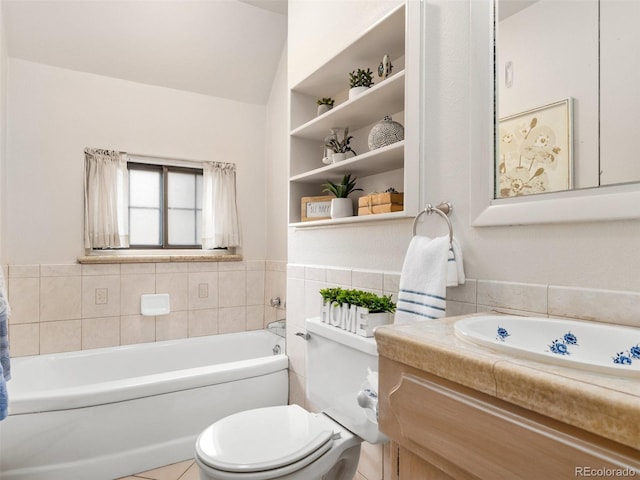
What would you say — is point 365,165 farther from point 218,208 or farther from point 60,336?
point 60,336

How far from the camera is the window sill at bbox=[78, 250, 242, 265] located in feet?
9.13

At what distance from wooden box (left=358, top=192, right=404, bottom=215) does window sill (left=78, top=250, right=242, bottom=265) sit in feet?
6.25

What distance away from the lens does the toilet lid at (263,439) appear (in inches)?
49.1

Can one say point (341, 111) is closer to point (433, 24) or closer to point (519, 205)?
point (433, 24)

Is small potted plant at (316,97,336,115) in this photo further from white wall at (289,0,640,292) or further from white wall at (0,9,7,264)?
white wall at (0,9,7,264)

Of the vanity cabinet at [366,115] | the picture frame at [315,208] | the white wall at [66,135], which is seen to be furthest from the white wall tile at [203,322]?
the picture frame at [315,208]

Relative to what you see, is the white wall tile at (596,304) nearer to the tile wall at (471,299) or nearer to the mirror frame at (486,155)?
the tile wall at (471,299)

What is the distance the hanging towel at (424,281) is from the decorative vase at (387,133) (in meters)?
0.51

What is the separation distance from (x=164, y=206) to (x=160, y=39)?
1244 millimetres

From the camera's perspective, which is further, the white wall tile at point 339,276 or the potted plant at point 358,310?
the white wall tile at point 339,276

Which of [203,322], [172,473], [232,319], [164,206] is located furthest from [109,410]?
[164,206]

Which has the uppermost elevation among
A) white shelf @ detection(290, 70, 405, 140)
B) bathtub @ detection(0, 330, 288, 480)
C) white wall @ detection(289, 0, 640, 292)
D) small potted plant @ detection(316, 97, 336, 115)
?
small potted plant @ detection(316, 97, 336, 115)

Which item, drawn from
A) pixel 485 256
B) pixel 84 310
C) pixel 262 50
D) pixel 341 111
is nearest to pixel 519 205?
pixel 485 256

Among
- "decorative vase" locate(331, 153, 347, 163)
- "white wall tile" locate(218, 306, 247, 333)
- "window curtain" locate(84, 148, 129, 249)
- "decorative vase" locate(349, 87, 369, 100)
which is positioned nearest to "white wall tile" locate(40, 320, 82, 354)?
"window curtain" locate(84, 148, 129, 249)
